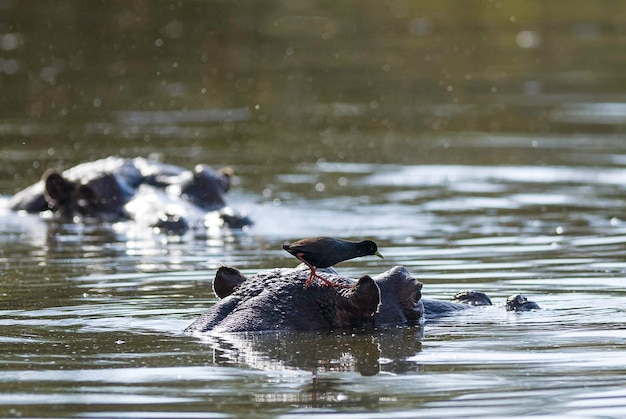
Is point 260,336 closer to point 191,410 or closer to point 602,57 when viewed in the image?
point 191,410

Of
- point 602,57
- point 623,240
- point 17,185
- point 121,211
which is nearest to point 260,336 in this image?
point 623,240

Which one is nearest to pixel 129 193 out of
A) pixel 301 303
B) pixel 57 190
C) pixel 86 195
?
pixel 86 195

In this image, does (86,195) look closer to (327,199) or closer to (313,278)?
(327,199)

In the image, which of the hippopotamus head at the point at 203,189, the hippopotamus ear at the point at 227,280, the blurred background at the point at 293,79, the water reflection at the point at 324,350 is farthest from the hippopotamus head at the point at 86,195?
the water reflection at the point at 324,350

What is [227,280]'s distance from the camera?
6.67 metres

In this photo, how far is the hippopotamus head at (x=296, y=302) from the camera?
6465 millimetres

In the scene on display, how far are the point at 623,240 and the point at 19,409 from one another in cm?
590

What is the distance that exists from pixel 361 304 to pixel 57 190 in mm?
6275

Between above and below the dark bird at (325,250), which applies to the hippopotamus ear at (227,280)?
below

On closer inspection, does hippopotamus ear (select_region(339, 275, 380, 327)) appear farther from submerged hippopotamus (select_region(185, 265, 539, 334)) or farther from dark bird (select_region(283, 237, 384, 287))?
dark bird (select_region(283, 237, 384, 287))

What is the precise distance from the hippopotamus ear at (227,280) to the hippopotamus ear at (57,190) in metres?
5.62

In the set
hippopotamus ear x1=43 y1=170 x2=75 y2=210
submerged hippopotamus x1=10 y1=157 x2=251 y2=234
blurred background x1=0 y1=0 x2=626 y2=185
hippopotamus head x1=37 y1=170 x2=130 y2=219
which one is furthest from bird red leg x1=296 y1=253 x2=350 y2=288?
blurred background x1=0 y1=0 x2=626 y2=185

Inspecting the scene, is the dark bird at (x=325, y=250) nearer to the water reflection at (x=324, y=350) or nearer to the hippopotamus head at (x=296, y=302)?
the hippopotamus head at (x=296, y=302)

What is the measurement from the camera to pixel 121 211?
11953 millimetres
